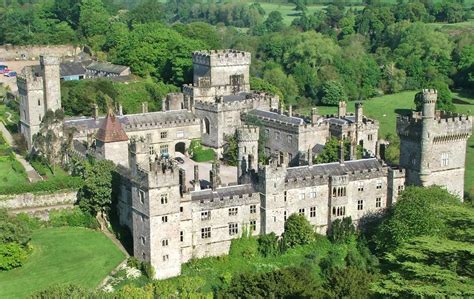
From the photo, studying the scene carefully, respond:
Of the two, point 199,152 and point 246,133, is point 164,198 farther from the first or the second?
point 199,152

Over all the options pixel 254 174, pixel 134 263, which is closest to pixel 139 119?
pixel 254 174

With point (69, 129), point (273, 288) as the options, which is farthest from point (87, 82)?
point (273, 288)

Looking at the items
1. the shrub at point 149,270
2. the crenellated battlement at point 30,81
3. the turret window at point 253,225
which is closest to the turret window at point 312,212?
the turret window at point 253,225

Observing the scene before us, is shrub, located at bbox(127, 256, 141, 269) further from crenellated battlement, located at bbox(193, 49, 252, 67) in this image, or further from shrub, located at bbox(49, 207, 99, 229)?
crenellated battlement, located at bbox(193, 49, 252, 67)

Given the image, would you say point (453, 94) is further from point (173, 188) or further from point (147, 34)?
point (173, 188)

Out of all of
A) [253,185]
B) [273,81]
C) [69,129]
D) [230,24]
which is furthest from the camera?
[230,24]
